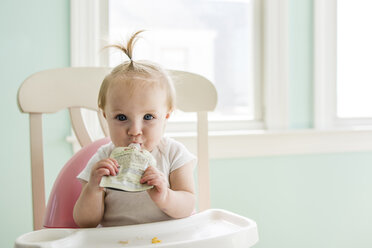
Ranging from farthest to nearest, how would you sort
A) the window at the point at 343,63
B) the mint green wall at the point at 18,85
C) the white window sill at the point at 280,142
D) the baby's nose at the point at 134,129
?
the window at the point at 343,63 → the white window sill at the point at 280,142 → the mint green wall at the point at 18,85 → the baby's nose at the point at 134,129

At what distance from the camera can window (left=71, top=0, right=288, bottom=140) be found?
5.04ft

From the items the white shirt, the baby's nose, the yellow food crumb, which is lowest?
the yellow food crumb

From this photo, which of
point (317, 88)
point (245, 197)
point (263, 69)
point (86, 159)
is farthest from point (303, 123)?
point (86, 159)

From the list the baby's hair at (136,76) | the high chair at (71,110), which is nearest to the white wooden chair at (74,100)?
the high chair at (71,110)

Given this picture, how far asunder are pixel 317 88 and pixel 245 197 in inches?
21.4

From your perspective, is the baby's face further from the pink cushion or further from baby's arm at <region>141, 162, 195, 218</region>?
the pink cushion

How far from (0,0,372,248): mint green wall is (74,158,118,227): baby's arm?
0.56m

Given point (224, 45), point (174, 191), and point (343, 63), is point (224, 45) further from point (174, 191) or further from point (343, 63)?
point (174, 191)

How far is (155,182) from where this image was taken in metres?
0.70

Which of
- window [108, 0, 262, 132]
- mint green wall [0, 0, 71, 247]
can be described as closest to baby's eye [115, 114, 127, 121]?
mint green wall [0, 0, 71, 247]

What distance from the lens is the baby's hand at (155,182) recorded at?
2.29ft

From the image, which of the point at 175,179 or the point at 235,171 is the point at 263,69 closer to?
the point at 235,171

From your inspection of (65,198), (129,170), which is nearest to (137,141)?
(129,170)

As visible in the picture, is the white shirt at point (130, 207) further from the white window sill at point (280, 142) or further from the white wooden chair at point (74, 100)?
the white window sill at point (280, 142)
